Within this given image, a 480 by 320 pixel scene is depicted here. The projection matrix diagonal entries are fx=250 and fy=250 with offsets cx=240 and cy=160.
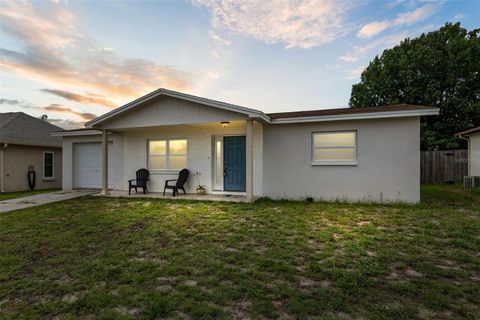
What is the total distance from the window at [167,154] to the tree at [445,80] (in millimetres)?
17422

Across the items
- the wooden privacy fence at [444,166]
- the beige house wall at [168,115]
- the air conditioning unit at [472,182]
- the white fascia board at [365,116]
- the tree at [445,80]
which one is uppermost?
the tree at [445,80]

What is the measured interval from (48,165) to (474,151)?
22.1m

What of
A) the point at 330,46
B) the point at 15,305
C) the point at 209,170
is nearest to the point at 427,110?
the point at 330,46

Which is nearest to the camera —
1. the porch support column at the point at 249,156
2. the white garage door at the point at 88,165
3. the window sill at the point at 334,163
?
the porch support column at the point at 249,156

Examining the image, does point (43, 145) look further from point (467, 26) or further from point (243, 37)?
point (467, 26)

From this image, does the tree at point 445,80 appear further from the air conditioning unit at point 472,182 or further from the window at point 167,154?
the window at point 167,154

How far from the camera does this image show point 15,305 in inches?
94.0

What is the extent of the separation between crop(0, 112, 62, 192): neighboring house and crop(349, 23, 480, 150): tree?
78.9 feet

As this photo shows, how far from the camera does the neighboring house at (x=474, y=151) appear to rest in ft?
38.9

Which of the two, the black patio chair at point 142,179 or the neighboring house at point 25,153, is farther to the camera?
the neighboring house at point 25,153

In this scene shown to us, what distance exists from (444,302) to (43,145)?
16470 millimetres

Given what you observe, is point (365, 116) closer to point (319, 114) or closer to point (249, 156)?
point (319, 114)

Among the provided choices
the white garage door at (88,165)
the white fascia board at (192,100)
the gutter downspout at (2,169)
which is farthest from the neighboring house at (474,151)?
the gutter downspout at (2,169)

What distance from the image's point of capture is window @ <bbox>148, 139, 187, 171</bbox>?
10117 millimetres
